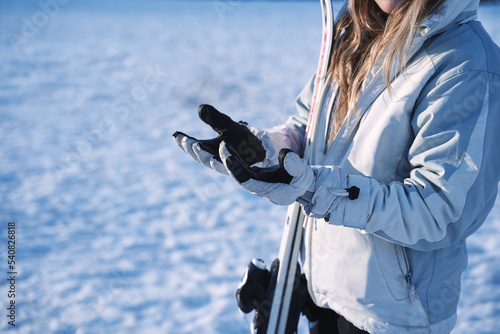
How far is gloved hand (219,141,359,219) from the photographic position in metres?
0.99

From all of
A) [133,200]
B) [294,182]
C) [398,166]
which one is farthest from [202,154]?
[133,200]

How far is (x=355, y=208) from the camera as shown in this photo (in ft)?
3.43

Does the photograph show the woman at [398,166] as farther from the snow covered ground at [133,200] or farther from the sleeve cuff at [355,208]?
the snow covered ground at [133,200]

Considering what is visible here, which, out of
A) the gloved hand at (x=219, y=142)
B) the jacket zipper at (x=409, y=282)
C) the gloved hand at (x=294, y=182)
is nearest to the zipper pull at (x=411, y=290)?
the jacket zipper at (x=409, y=282)

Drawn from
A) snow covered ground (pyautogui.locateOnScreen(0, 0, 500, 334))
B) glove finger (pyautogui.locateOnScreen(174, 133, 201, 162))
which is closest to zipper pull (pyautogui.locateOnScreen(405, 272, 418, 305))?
glove finger (pyautogui.locateOnScreen(174, 133, 201, 162))

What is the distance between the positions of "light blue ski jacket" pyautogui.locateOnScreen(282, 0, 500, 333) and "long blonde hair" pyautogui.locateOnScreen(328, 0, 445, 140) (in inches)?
1.3

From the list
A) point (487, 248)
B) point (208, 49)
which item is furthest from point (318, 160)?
point (208, 49)

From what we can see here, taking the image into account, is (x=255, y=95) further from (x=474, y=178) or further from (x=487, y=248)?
(x=474, y=178)

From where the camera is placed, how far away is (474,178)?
3.32ft

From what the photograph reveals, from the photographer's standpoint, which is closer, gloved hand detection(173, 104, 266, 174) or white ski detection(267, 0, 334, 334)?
gloved hand detection(173, 104, 266, 174)

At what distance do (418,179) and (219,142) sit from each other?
543mm

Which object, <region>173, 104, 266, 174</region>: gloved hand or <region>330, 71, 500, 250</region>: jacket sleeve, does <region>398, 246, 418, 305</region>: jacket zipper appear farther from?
<region>173, 104, 266, 174</region>: gloved hand

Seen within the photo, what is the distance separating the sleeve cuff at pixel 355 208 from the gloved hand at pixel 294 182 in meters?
0.01

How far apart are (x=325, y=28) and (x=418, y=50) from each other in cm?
43
